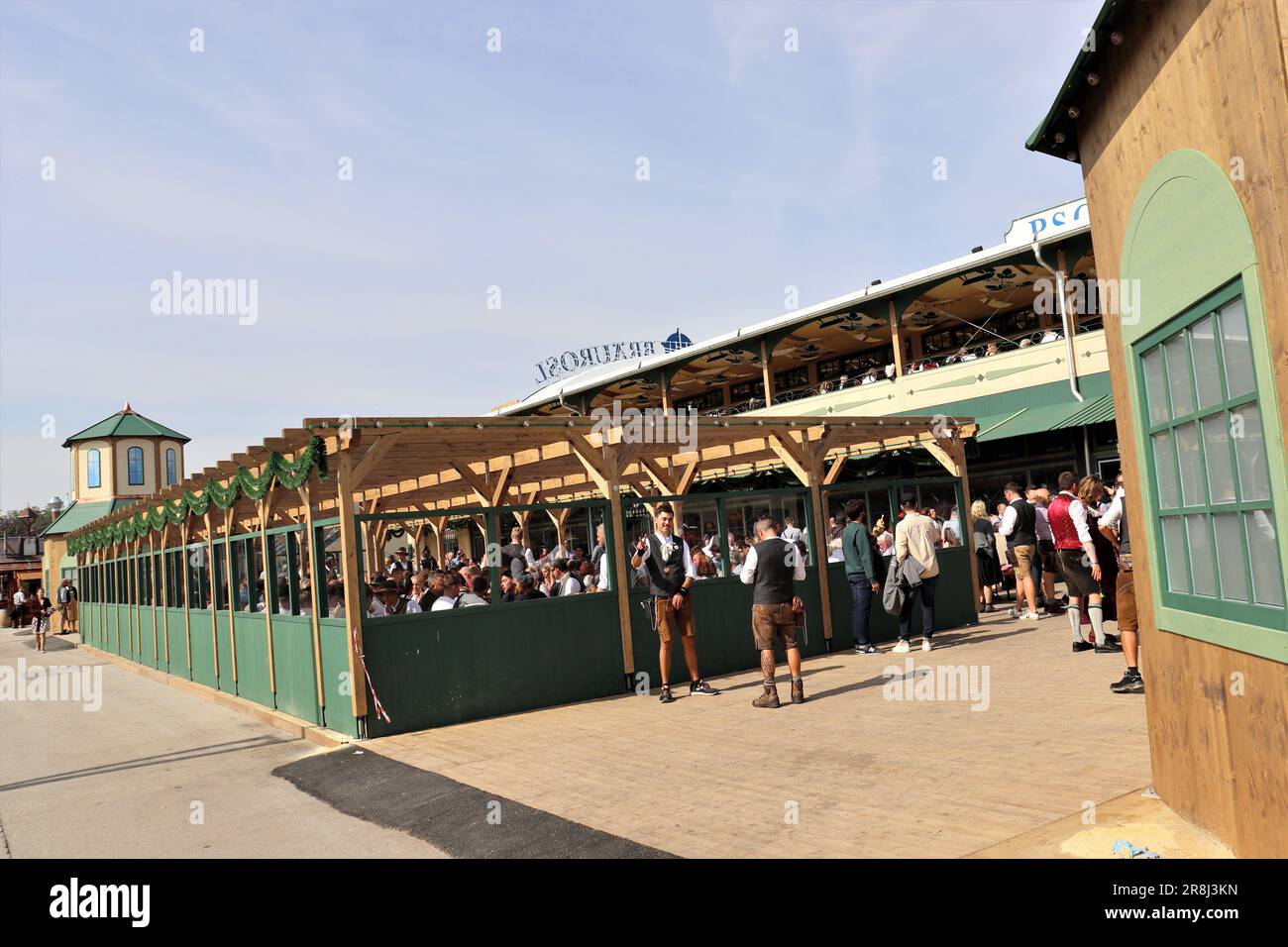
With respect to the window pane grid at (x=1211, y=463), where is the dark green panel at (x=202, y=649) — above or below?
below

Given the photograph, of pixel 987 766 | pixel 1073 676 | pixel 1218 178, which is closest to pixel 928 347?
pixel 1073 676

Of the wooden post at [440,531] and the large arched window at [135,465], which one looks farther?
the large arched window at [135,465]

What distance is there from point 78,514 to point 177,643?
3098cm

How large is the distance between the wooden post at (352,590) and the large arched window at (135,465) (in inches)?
1596

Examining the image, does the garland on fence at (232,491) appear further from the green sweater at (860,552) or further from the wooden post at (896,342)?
the wooden post at (896,342)

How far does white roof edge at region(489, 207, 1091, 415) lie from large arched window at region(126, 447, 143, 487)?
66.5 feet

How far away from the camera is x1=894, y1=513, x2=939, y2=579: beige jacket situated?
37.1 feet

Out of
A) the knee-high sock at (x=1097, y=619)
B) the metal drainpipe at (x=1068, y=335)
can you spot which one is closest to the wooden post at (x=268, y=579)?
the knee-high sock at (x=1097, y=619)

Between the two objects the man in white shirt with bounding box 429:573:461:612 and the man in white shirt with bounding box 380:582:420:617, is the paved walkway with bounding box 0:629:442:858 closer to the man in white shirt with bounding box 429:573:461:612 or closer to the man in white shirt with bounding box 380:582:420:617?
the man in white shirt with bounding box 380:582:420:617

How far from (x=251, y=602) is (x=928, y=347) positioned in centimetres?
2044

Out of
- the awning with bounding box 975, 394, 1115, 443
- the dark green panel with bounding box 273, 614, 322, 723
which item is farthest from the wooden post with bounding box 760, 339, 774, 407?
the dark green panel with bounding box 273, 614, 322, 723

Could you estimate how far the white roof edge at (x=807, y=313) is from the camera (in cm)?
1922

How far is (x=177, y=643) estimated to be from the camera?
1642 cm
